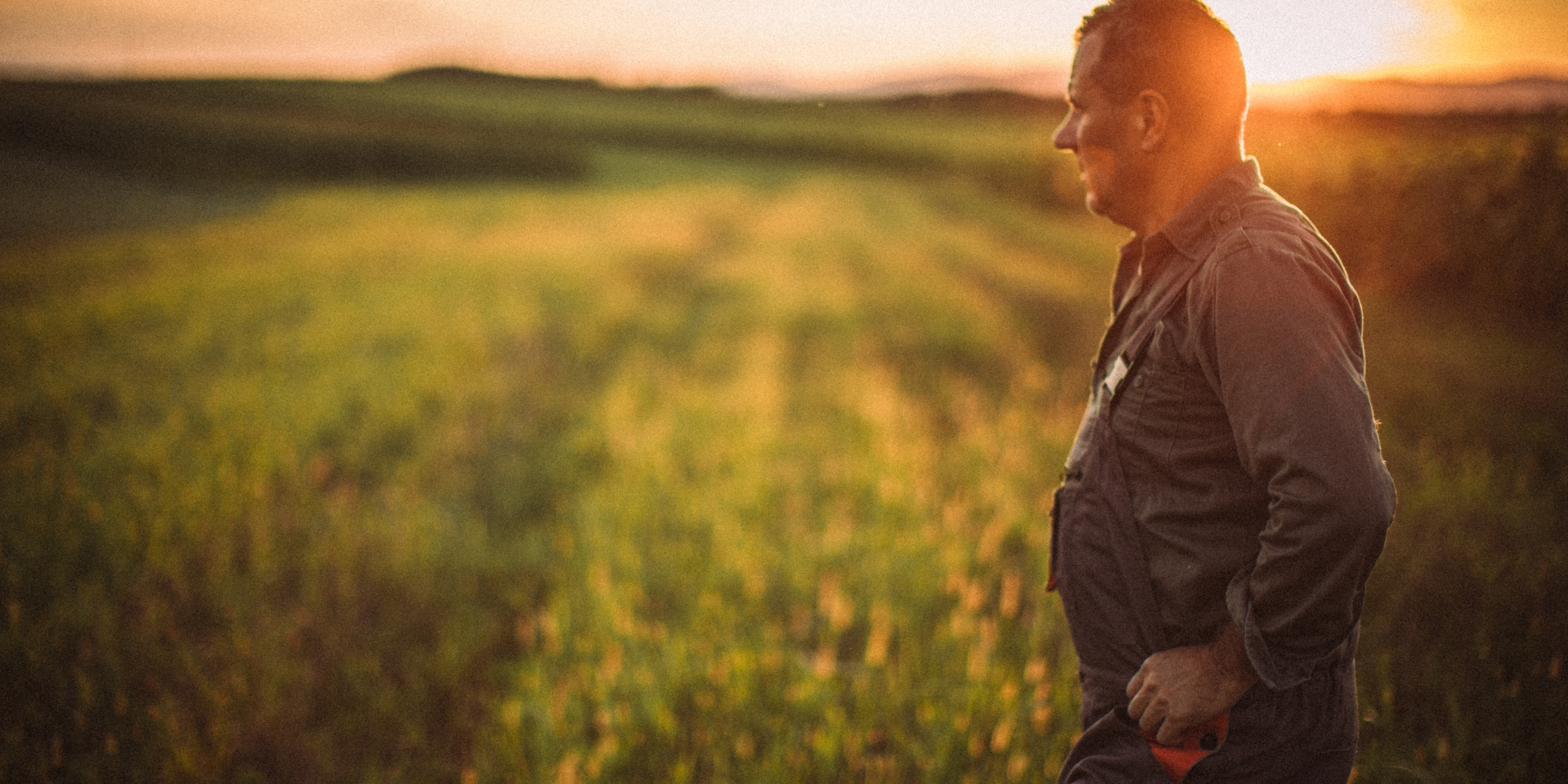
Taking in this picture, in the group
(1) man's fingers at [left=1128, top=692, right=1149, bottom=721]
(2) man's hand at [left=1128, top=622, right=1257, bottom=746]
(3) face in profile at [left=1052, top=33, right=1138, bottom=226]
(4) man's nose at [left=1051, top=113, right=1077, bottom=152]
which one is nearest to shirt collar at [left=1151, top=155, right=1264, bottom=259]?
(3) face in profile at [left=1052, top=33, right=1138, bottom=226]

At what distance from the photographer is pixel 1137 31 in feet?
4.22

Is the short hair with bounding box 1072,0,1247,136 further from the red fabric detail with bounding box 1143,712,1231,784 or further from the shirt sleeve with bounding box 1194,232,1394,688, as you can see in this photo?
the red fabric detail with bounding box 1143,712,1231,784

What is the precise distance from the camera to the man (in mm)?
1050

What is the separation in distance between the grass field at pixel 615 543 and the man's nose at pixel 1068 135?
1.99 m

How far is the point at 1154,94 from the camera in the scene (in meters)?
1.29

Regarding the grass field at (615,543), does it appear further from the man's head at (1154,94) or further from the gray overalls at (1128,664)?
the man's head at (1154,94)

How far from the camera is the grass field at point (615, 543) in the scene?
2.64 metres

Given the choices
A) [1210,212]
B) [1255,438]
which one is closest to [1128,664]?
[1255,438]

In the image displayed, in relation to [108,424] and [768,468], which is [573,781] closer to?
[768,468]

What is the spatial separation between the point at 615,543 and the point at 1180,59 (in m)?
3.59

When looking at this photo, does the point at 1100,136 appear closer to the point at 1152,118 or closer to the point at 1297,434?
the point at 1152,118

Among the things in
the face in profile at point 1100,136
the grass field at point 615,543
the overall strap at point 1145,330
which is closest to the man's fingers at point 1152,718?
the overall strap at point 1145,330

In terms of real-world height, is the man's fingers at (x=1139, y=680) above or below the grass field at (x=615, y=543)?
above

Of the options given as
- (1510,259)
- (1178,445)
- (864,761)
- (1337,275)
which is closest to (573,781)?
(864,761)
